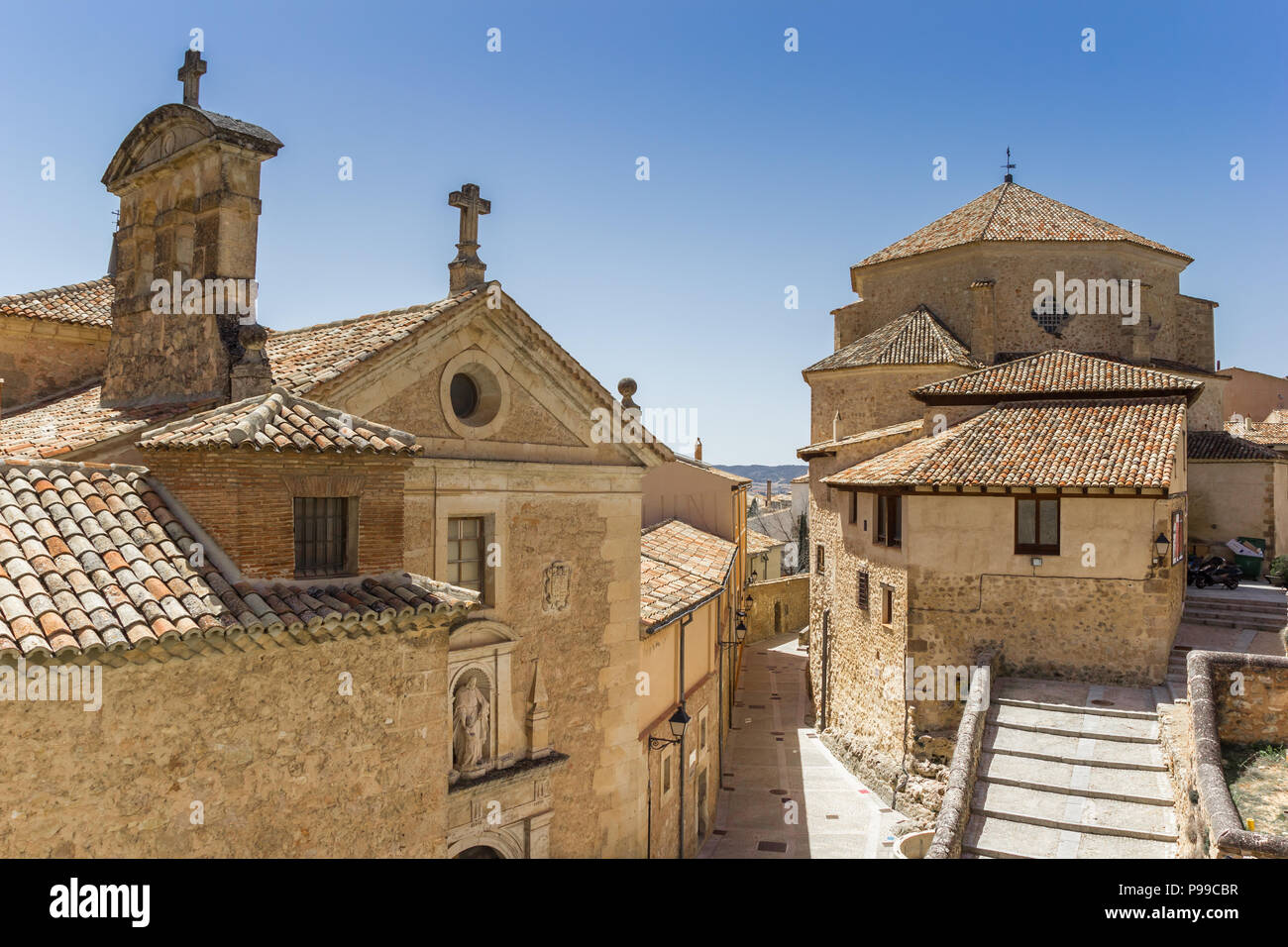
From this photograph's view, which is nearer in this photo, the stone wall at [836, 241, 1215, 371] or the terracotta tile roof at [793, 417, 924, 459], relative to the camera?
the terracotta tile roof at [793, 417, 924, 459]

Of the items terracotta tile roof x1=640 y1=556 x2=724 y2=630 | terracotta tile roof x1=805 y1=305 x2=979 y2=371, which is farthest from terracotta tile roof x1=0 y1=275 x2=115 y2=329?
terracotta tile roof x1=805 y1=305 x2=979 y2=371

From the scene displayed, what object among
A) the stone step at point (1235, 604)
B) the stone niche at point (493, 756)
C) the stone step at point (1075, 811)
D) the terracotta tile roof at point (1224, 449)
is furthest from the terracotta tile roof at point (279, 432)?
the terracotta tile roof at point (1224, 449)

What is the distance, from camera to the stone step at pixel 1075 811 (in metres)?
11.6

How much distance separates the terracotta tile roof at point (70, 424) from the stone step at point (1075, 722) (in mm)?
13534

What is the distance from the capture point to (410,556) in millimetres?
9961

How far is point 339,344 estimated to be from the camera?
10531 millimetres

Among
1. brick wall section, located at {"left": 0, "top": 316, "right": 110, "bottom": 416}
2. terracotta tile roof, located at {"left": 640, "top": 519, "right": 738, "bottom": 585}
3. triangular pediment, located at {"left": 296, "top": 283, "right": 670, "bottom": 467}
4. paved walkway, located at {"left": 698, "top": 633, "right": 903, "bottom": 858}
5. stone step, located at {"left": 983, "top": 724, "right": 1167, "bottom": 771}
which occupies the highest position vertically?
brick wall section, located at {"left": 0, "top": 316, "right": 110, "bottom": 416}

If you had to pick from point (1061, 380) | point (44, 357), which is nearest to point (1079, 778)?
point (1061, 380)

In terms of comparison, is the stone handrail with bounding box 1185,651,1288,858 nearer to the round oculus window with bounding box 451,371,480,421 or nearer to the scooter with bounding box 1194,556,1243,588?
the round oculus window with bounding box 451,371,480,421

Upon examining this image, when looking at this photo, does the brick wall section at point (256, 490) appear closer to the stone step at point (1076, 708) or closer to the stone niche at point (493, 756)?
the stone niche at point (493, 756)

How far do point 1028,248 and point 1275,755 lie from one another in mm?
19995

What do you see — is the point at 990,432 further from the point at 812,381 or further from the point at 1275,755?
→ the point at 812,381

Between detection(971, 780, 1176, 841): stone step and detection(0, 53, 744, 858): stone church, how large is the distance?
5.01 meters

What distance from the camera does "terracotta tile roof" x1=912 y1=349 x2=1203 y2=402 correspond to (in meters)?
18.6
